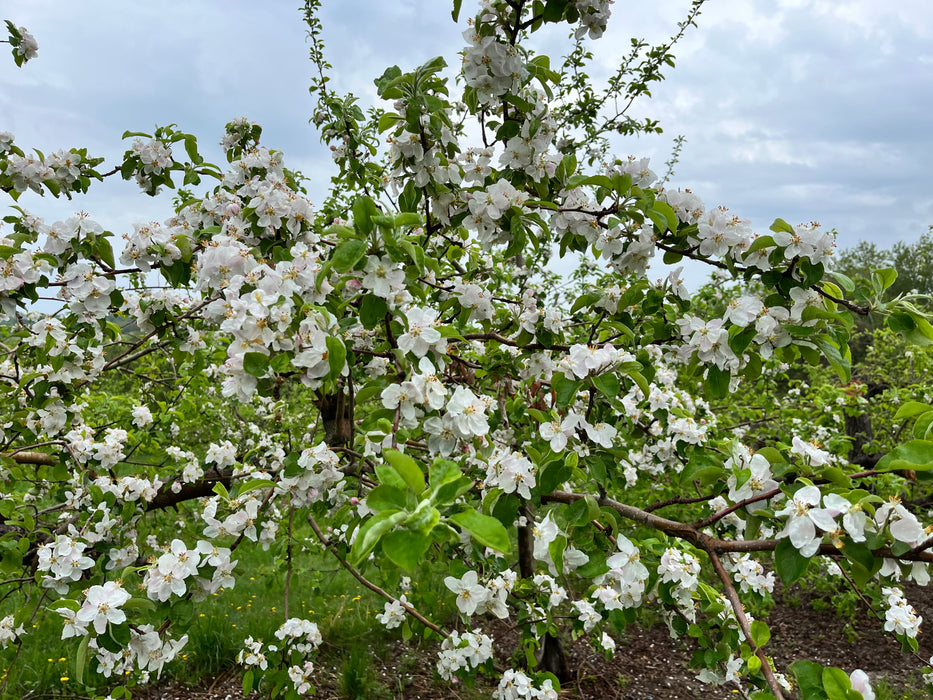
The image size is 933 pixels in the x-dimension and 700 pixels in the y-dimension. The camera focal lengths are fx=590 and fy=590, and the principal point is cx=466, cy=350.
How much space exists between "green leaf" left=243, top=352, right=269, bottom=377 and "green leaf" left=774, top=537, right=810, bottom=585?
104 cm

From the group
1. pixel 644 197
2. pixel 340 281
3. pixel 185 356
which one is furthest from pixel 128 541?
pixel 644 197

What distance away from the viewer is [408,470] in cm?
93

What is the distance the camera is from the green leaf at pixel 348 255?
1.18 metres

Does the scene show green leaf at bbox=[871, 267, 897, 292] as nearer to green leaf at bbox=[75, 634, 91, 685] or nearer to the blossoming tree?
the blossoming tree

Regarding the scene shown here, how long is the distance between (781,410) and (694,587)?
3.27 meters

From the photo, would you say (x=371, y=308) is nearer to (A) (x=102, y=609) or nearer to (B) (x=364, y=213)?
(B) (x=364, y=213)

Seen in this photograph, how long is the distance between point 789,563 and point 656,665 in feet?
11.5

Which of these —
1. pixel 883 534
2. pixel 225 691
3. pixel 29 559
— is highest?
pixel 883 534

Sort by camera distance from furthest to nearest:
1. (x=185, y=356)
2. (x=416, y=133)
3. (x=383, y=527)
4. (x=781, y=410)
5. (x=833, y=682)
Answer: (x=781, y=410)
(x=185, y=356)
(x=416, y=133)
(x=833, y=682)
(x=383, y=527)

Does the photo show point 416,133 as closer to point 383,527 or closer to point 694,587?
point 383,527

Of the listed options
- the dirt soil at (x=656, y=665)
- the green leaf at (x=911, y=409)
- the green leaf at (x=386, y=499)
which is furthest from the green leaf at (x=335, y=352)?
the dirt soil at (x=656, y=665)

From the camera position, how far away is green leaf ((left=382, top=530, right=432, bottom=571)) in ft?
2.57

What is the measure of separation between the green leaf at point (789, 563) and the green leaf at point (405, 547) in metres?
0.67

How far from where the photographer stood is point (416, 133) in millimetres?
1607
